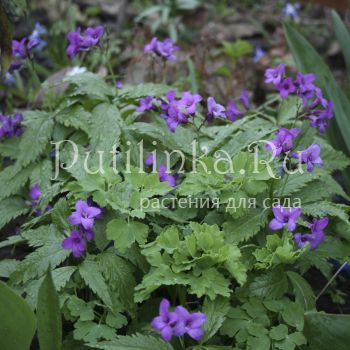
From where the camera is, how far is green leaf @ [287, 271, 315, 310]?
169cm

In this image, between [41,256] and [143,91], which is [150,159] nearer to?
[143,91]

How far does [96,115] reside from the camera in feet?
6.71

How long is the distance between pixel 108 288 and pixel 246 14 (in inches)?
148

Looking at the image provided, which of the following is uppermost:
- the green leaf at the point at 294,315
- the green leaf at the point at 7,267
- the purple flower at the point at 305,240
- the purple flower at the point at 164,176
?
the purple flower at the point at 164,176

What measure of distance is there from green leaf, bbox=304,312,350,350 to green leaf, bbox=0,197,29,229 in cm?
102

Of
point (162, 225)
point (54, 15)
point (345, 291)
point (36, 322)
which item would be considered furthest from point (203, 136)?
point (54, 15)

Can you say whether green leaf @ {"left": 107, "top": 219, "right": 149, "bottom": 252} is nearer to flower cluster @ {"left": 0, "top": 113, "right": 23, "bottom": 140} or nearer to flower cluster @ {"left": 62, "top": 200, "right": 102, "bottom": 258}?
flower cluster @ {"left": 62, "top": 200, "right": 102, "bottom": 258}

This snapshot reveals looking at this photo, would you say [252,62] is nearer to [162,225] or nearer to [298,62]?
[298,62]

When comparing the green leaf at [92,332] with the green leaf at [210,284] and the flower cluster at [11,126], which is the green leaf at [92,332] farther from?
the flower cluster at [11,126]

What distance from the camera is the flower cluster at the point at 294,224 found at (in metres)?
1.64

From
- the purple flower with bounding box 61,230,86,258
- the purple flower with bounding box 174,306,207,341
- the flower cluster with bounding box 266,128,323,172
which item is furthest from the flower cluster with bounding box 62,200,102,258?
the flower cluster with bounding box 266,128,323,172

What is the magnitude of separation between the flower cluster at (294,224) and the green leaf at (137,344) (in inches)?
17.8

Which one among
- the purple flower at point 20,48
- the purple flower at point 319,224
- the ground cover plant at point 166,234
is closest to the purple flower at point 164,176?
the ground cover plant at point 166,234

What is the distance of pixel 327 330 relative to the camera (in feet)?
5.02
